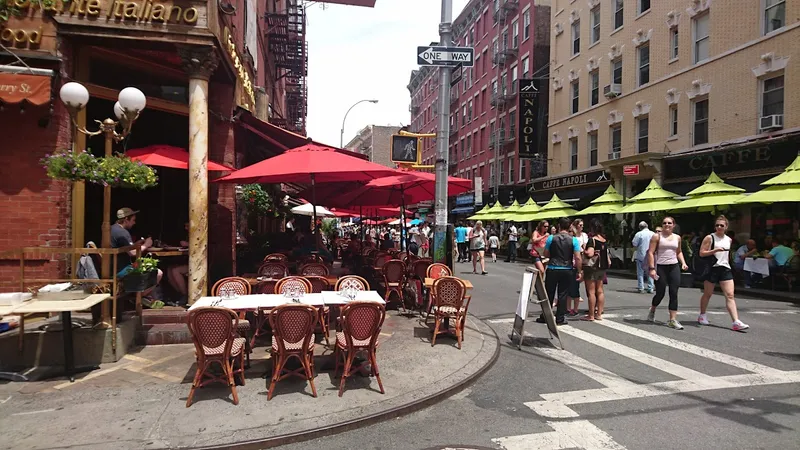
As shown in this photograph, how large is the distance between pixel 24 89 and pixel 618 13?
85.2 ft

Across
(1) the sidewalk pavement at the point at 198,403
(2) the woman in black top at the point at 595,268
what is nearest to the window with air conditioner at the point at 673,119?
(2) the woman in black top at the point at 595,268

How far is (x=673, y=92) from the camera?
2002cm

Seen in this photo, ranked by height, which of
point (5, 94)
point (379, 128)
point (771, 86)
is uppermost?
point (379, 128)

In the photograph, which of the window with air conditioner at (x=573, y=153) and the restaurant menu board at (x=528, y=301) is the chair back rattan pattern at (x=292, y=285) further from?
the window with air conditioner at (x=573, y=153)

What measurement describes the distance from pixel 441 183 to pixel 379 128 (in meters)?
83.6

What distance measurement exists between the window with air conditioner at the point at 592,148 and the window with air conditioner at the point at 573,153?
4.89 feet

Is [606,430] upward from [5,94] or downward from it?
downward

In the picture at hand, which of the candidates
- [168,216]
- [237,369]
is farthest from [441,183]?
[168,216]

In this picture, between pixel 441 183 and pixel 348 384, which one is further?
A: pixel 441 183

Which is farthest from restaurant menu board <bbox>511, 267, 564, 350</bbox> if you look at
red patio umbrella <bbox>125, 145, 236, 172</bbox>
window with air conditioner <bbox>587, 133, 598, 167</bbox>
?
window with air conditioner <bbox>587, 133, 598, 167</bbox>

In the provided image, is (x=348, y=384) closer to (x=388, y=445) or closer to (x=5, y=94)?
(x=388, y=445)

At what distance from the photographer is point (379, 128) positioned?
89.9 meters

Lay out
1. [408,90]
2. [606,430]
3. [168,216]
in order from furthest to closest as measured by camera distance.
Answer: [408,90] → [168,216] → [606,430]

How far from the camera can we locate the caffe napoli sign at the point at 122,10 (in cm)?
686
